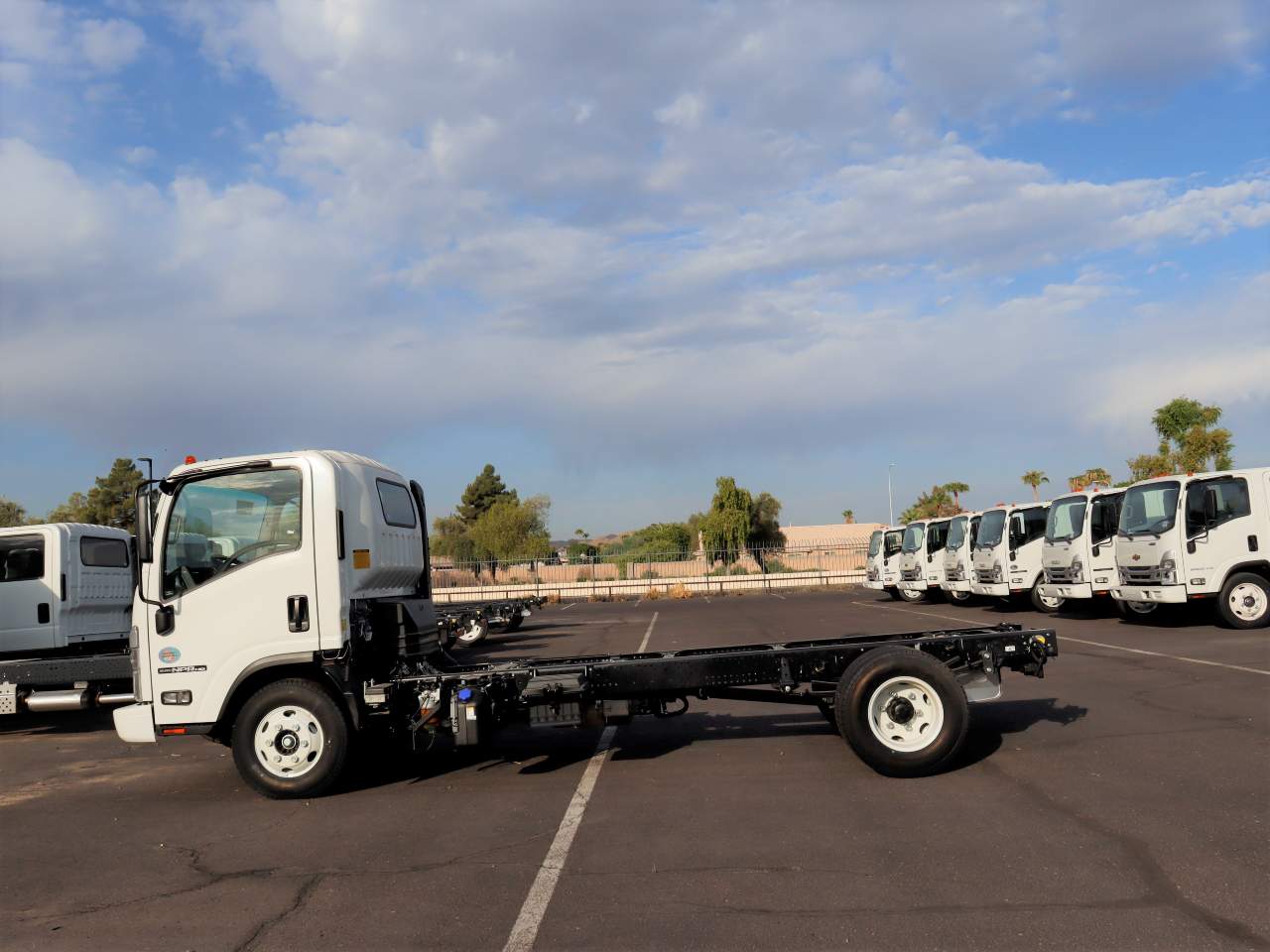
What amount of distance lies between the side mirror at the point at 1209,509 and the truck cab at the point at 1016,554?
4621 mm

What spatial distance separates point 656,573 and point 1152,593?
92.8 feet

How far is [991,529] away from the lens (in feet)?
71.8

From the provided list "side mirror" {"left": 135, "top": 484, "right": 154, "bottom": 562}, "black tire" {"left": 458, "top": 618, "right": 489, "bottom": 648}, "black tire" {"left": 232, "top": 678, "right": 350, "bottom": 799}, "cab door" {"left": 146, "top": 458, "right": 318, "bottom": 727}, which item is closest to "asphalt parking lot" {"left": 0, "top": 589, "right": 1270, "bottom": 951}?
"black tire" {"left": 232, "top": 678, "right": 350, "bottom": 799}

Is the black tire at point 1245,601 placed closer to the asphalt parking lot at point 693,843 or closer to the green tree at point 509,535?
the asphalt parking lot at point 693,843

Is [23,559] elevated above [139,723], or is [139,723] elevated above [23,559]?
[23,559]

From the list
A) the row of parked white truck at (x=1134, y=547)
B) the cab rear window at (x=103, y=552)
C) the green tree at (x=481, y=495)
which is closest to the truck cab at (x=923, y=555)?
the row of parked white truck at (x=1134, y=547)

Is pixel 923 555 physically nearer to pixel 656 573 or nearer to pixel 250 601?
pixel 656 573

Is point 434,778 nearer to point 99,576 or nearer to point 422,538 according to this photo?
point 422,538

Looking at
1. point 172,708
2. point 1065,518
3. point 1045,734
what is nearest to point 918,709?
point 1045,734

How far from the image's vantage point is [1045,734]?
8234 mm

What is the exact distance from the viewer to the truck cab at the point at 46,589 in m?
10.9

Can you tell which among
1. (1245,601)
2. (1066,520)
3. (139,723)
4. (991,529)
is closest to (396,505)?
(139,723)

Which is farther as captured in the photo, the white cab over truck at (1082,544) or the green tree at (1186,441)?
the green tree at (1186,441)

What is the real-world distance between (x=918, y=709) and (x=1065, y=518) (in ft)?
44.4
